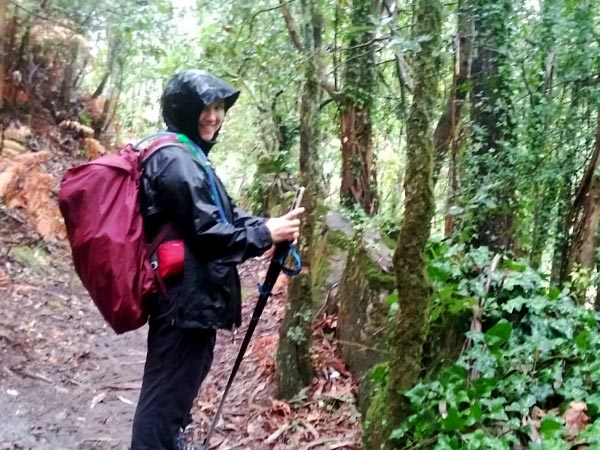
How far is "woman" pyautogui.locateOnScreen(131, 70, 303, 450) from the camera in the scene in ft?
9.96

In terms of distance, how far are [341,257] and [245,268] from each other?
3.59m

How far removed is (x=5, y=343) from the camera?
19.2 ft

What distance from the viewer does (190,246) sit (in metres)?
3.08

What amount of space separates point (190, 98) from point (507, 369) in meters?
1.95

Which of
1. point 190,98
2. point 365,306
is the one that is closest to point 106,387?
point 365,306

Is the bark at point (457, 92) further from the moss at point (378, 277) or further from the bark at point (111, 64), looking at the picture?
the bark at point (111, 64)

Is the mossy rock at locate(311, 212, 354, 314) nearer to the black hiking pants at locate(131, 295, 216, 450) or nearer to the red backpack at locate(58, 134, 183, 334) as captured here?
the black hiking pants at locate(131, 295, 216, 450)

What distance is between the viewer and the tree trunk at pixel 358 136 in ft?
25.3

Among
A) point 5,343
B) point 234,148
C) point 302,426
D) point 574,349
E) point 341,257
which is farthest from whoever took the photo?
point 234,148

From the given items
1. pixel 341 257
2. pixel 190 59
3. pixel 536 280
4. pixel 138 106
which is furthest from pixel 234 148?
pixel 536 280

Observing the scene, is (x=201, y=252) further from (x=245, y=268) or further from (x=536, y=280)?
(x=245, y=268)

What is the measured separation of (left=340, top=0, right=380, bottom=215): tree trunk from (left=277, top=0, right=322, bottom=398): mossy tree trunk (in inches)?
109

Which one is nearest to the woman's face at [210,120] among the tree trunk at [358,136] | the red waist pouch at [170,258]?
the red waist pouch at [170,258]

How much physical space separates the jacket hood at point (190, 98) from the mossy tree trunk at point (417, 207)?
92cm
